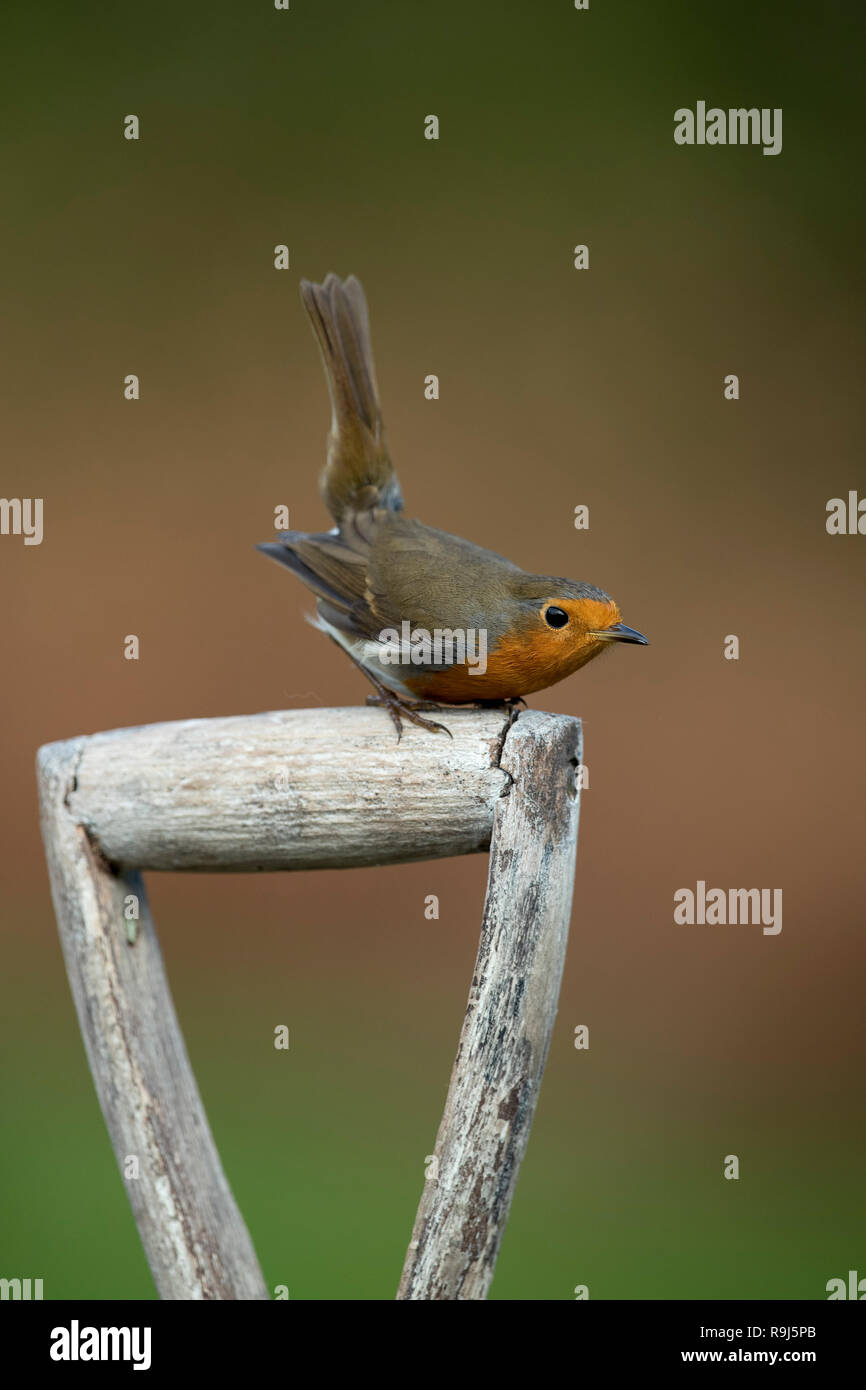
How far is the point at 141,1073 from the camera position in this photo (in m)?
1.62

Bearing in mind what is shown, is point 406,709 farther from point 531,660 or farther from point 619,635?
point 619,635

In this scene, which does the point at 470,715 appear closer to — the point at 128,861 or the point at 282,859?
the point at 282,859

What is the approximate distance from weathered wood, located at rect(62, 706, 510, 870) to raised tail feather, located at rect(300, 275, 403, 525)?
0.55 metres

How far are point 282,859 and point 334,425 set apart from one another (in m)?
0.77

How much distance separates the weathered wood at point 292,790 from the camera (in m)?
1.48

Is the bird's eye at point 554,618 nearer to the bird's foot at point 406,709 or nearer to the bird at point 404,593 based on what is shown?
the bird at point 404,593

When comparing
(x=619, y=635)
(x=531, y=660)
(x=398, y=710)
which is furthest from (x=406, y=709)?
(x=619, y=635)

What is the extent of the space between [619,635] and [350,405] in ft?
2.07

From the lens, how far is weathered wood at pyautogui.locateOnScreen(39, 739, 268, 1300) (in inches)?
62.5

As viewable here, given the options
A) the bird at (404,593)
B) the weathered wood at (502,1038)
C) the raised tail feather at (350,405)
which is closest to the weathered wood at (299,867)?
the weathered wood at (502,1038)

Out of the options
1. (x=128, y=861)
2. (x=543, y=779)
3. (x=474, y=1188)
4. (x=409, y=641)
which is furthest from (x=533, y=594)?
(x=474, y=1188)

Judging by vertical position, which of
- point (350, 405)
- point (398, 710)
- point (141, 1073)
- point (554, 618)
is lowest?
point (141, 1073)

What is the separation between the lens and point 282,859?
1555 millimetres

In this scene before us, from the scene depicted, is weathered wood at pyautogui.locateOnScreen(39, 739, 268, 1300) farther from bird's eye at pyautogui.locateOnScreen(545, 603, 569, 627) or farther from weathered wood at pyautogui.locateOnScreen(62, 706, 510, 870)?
bird's eye at pyautogui.locateOnScreen(545, 603, 569, 627)
